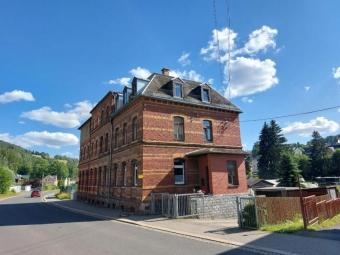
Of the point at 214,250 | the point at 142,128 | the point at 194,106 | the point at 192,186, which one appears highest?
the point at 194,106

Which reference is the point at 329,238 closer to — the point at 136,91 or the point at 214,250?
the point at 214,250

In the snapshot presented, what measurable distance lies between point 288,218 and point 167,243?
7851 millimetres

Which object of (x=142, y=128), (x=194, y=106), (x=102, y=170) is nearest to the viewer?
(x=142, y=128)

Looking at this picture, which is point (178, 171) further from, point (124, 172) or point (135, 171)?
point (124, 172)

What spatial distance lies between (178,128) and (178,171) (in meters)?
3.51

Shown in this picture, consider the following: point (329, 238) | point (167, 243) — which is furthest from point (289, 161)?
point (167, 243)

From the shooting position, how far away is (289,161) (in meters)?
39.4

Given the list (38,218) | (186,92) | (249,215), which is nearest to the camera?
(249,215)

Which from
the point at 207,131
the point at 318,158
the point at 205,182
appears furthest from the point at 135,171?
the point at 318,158

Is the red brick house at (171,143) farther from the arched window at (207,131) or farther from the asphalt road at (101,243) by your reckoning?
the asphalt road at (101,243)

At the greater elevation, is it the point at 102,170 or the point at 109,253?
the point at 102,170

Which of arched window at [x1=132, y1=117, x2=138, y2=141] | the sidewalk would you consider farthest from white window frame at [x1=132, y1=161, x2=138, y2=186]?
the sidewalk

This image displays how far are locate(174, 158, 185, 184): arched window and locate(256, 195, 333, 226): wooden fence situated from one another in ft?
28.0

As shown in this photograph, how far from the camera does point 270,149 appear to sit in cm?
7144
